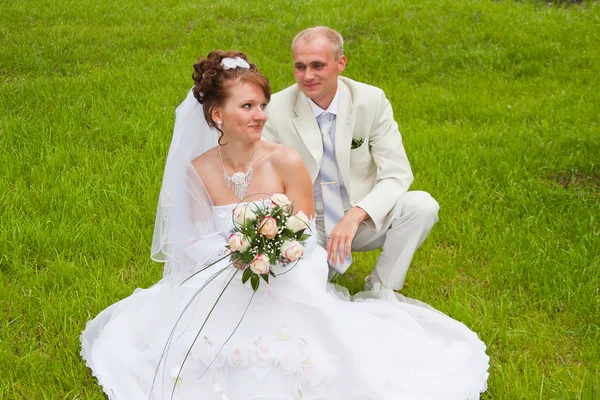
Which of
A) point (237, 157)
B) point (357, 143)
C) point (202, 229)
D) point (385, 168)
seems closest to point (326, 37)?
point (357, 143)

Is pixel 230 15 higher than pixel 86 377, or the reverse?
pixel 230 15

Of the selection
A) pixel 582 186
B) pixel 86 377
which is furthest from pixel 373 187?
pixel 582 186

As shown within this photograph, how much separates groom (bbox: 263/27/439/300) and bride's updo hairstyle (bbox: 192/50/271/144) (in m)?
0.72

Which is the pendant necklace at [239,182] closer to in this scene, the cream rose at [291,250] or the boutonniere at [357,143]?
the cream rose at [291,250]

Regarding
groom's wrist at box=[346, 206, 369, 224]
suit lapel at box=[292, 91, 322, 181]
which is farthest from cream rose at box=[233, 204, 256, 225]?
suit lapel at box=[292, 91, 322, 181]

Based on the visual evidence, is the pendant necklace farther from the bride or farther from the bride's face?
the bride's face

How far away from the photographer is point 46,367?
14.2 ft

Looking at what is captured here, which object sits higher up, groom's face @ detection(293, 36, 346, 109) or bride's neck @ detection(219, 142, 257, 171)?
groom's face @ detection(293, 36, 346, 109)

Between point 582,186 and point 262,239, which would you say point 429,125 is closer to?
point 582,186

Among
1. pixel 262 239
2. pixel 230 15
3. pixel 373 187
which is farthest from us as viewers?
pixel 230 15

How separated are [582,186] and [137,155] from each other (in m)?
4.56

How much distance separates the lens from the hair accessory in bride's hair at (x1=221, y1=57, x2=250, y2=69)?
4152 mm

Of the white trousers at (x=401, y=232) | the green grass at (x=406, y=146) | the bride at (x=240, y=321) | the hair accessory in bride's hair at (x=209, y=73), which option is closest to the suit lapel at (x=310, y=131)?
the white trousers at (x=401, y=232)

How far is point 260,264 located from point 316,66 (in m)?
1.78
